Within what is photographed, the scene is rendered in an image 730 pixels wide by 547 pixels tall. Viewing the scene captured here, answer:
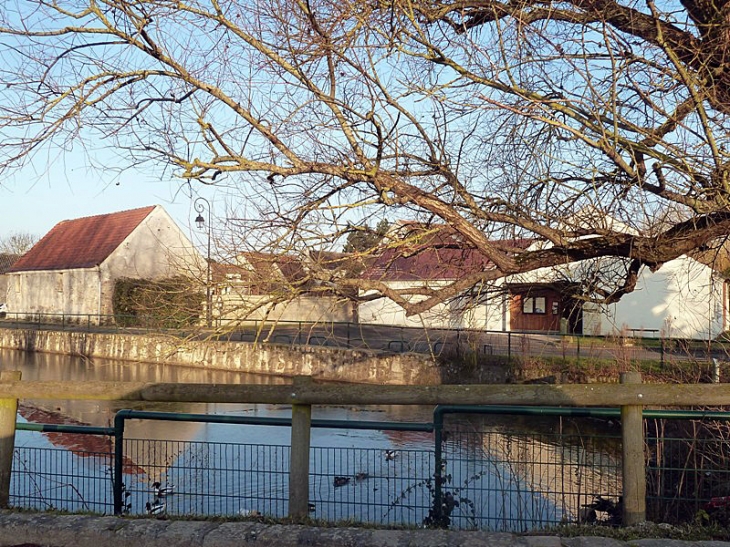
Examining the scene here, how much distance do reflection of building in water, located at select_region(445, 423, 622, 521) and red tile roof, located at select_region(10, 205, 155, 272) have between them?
35.5 meters

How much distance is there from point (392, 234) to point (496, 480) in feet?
8.27

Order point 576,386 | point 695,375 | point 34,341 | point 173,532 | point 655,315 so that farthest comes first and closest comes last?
point 34,341 < point 655,315 < point 695,375 < point 576,386 < point 173,532

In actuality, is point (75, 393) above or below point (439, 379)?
above

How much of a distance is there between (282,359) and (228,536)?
73.8ft

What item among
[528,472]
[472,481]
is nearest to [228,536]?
[472,481]

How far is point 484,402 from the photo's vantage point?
4105mm

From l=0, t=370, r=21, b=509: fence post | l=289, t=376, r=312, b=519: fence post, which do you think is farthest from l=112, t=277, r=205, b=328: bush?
l=289, t=376, r=312, b=519: fence post

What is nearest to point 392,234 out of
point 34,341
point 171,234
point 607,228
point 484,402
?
point 607,228

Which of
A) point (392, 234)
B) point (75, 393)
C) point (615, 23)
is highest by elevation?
point (615, 23)

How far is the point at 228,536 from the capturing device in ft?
12.1

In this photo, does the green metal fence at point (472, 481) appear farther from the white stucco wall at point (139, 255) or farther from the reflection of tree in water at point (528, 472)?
the white stucco wall at point (139, 255)

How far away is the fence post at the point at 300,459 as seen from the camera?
4.24 meters

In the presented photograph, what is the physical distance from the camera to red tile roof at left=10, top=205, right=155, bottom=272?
3966 centimetres

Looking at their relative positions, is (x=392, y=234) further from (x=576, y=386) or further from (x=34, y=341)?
(x=34, y=341)
